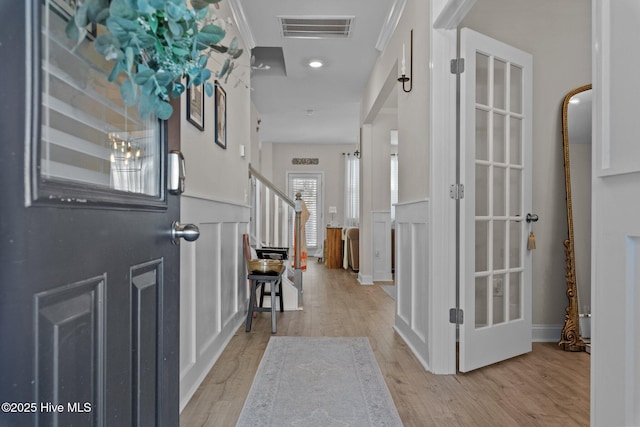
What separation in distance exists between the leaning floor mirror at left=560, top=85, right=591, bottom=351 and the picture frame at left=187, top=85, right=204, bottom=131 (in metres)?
2.57

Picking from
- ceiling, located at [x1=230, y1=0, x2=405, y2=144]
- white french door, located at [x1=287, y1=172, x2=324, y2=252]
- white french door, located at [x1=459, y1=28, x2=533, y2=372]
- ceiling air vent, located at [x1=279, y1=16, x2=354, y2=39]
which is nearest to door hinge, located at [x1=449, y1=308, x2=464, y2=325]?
white french door, located at [x1=459, y1=28, x2=533, y2=372]

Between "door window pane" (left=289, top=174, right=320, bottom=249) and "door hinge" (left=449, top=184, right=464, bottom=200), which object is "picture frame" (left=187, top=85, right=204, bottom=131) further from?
"door window pane" (left=289, top=174, right=320, bottom=249)

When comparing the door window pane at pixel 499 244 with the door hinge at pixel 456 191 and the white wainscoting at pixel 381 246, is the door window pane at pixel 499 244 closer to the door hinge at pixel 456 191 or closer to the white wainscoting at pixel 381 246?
the door hinge at pixel 456 191

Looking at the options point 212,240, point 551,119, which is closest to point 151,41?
point 212,240

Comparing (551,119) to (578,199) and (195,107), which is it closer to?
(578,199)

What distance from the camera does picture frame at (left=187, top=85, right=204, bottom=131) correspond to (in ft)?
6.95

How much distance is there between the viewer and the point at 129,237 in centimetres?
74

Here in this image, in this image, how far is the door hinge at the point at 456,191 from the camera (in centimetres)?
243

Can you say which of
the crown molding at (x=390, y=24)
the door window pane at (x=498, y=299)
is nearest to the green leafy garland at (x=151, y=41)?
the door window pane at (x=498, y=299)

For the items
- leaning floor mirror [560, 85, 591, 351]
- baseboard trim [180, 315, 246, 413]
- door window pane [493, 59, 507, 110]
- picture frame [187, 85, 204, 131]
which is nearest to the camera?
baseboard trim [180, 315, 246, 413]

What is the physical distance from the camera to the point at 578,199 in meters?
3.15

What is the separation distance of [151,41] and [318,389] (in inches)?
76.3

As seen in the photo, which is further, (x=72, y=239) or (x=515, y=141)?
(x=515, y=141)
